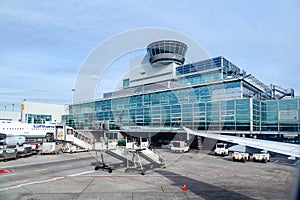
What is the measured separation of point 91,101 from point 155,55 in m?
33.5

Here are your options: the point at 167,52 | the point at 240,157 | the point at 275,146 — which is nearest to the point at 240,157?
the point at 240,157

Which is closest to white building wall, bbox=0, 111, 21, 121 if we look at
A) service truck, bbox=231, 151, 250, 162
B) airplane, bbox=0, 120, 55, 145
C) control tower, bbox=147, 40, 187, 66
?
airplane, bbox=0, 120, 55, 145

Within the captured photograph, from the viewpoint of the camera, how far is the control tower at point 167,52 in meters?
90.1

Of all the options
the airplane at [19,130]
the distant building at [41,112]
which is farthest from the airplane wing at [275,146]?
the distant building at [41,112]

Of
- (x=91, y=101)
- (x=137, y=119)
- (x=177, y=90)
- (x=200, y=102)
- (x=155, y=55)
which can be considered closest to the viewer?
(x=200, y=102)

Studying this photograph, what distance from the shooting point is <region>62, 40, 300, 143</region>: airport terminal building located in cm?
4803

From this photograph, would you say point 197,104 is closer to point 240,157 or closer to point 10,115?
point 240,157

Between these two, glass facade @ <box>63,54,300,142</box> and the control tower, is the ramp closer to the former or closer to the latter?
glass facade @ <box>63,54,300,142</box>

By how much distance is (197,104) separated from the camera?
55031 mm

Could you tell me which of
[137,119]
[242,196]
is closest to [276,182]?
[242,196]

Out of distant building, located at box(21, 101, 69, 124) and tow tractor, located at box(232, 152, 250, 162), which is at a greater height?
distant building, located at box(21, 101, 69, 124)

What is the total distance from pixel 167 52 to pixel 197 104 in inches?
1724

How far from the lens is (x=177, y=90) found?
205 ft

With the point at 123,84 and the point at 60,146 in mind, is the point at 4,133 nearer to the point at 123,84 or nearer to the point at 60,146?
the point at 60,146
